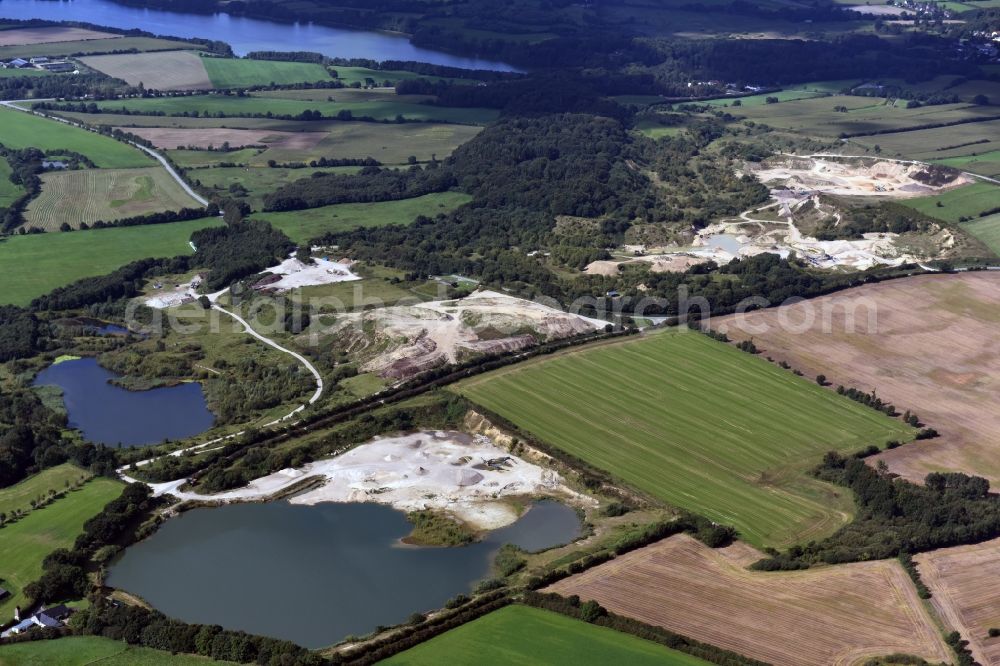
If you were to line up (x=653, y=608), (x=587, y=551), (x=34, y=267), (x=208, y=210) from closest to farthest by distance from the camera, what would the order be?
(x=653, y=608) < (x=587, y=551) < (x=34, y=267) < (x=208, y=210)

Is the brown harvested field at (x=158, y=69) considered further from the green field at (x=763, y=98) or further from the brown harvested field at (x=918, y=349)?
the brown harvested field at (x=918, y=349)

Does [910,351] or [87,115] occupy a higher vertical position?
[87,115]

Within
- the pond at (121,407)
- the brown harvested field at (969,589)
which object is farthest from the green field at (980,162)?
the pond at (121,407)

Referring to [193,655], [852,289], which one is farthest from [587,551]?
[852,289]

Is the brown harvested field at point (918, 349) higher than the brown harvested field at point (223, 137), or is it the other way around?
the brown harvested field at point (223, 137)

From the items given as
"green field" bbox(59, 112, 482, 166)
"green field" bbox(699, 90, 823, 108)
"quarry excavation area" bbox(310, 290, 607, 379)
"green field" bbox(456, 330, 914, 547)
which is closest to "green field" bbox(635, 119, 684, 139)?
"green field" bbox(699, 90, 823, 108)

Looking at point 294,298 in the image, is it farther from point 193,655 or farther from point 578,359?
point 193,655
